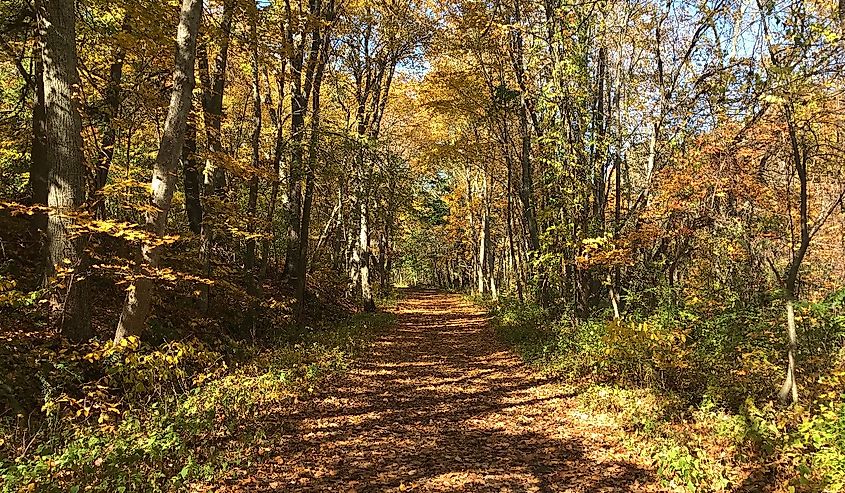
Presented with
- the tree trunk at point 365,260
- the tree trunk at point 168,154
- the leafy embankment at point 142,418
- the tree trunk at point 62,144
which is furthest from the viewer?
the tree trunk at point 365,260

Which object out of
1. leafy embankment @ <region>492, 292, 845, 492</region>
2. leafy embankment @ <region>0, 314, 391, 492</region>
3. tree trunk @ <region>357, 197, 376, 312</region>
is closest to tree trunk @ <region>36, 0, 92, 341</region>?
leafy embankment @ <region>0, 314, 391, 492</region>

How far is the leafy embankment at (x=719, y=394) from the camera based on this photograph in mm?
4992

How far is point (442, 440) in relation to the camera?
6781mm

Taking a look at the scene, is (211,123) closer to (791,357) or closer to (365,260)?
(365,260)

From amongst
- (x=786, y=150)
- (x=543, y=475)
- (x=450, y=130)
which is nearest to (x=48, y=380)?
(x=543, y=475)

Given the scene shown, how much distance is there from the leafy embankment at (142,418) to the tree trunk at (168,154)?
58 centimetres

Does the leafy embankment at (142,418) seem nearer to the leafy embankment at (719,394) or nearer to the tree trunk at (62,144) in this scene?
the tree trunk at (62,144)

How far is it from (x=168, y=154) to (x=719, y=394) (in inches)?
317

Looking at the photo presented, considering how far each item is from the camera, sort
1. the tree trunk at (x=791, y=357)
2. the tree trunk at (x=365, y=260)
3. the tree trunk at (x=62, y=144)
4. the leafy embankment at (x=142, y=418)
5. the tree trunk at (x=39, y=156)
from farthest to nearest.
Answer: the tree trunk at (x=365, y=260) → the tree trunk at (x=39, y=156) → the tree trunk at (x=62, y=144) → the tree trunk at (x=791, y=357) → the leafy embankment at (x=142, y=418)

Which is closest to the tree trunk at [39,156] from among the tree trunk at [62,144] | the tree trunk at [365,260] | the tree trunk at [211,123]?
the tree trunk at [62,144]

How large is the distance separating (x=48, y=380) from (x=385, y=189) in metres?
16.1

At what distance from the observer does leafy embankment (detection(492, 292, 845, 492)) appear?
4992 millimetres

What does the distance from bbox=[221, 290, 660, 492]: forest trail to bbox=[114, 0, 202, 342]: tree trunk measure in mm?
2622

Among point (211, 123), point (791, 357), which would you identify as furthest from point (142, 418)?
point (791, 357)
